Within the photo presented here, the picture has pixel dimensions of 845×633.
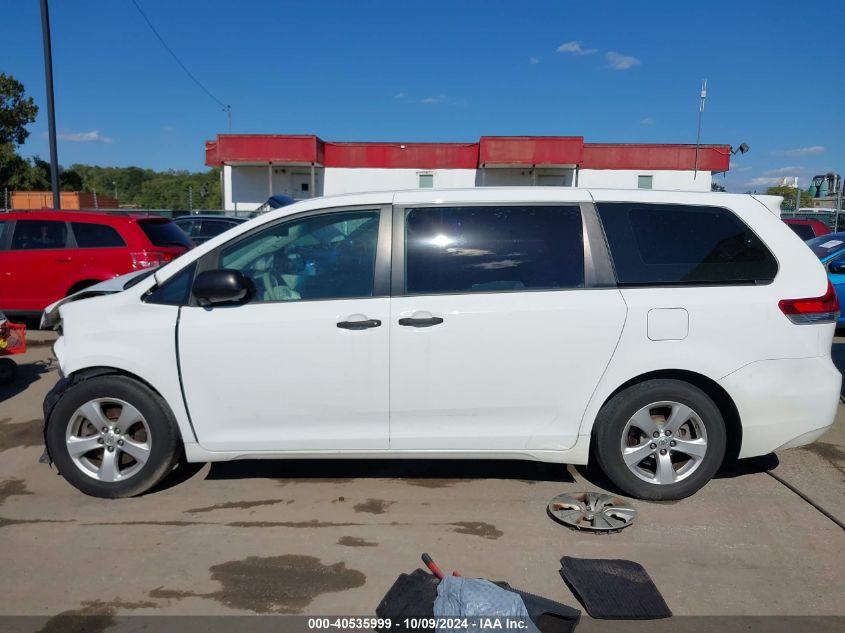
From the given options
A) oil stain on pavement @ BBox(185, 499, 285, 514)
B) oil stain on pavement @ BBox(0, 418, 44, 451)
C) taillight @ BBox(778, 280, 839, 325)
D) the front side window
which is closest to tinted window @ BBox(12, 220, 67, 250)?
oil stain on pavement @ BBox(0, 418, 44, 451)

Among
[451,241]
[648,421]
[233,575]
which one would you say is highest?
[451,241]

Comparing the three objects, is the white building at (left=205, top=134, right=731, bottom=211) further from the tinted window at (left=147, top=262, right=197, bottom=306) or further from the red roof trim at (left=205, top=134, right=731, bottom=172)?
the tinted window at (left=147, top=262, right=197, bottom=306)

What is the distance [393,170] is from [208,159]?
1132cm

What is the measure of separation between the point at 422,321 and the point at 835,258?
785 cm

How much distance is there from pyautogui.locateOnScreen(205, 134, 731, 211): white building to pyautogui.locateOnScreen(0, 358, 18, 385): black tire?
86.6 ft

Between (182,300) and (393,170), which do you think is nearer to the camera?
(182,300)

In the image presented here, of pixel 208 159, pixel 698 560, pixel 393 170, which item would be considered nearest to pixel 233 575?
pixel 698 560

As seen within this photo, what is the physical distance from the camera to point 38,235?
934cm

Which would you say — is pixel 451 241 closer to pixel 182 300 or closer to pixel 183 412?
pixel 182 300

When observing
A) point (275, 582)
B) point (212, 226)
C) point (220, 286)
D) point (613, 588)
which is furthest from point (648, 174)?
point (275, 582)

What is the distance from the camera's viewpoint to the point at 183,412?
12.6 ft

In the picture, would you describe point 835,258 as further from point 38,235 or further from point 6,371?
point 38,235

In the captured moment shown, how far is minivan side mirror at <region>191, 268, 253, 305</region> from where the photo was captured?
3.68 metres

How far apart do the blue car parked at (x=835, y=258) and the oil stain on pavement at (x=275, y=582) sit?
25.5 feet
